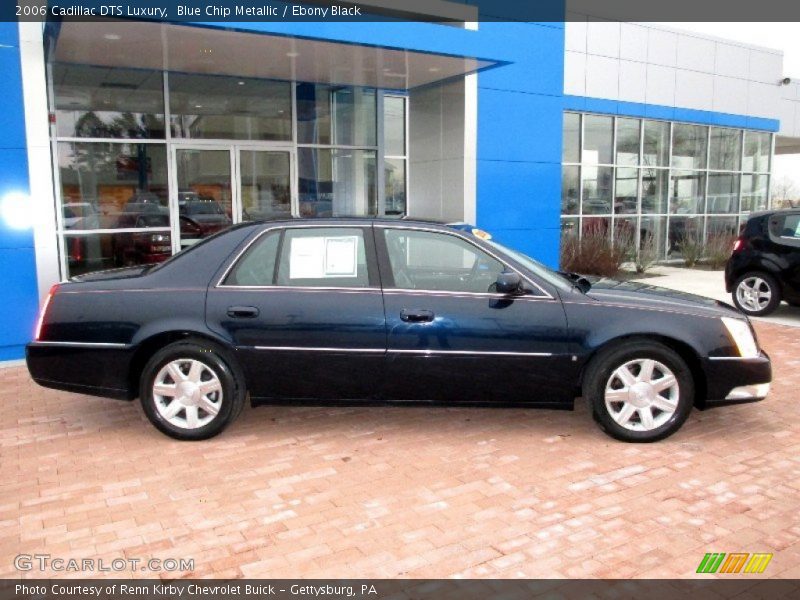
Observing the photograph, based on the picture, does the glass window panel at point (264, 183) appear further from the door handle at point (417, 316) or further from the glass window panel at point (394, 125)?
the door handle at point (417, 316)

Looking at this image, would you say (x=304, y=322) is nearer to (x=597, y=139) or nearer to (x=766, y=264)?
(x=766, y=264)

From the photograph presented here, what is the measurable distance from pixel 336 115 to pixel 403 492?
8662 millimetres

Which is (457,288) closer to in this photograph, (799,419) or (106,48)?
(799,419)

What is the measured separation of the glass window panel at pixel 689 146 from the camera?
19.1 meters

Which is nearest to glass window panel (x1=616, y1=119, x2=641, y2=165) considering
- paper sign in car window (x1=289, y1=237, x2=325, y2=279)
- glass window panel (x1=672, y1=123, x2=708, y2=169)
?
glass window panel (x1=672, y1=123, x2=708, y2=169)

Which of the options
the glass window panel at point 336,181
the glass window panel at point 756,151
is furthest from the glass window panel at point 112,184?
the glass window panel at point 756,151

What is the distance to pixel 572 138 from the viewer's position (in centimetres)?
1702

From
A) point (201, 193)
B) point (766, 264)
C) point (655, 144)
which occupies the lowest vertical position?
point (766, 264)

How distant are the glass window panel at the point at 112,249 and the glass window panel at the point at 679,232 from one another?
14.0 m

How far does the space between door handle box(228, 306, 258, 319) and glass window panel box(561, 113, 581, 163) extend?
13.4m

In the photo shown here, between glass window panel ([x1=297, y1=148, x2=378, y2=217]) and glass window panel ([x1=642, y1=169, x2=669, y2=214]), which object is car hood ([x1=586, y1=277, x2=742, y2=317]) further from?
glass window panel ([x1=642, y1=169, x2=669, y2=214])

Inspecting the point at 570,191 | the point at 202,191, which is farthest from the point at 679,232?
the point at 202,191

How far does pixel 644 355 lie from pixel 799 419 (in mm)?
1716

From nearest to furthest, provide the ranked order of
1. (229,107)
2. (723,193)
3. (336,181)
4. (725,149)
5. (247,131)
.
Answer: (229,107)
(247,131)
(336,181)
(725,149)
(723,193)
